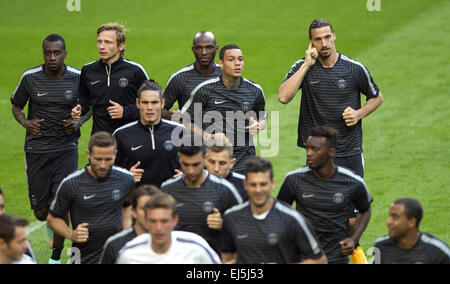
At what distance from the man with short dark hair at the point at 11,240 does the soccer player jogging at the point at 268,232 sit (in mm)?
1644

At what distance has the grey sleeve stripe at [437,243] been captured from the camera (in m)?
6.99

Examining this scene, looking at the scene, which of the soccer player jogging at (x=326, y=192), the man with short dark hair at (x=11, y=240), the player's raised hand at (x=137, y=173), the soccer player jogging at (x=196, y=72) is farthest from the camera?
the soccer player jogging at (x=196, y=72)

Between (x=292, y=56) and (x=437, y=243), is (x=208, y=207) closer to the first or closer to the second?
(x=437, y=243)

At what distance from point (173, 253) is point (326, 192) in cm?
175

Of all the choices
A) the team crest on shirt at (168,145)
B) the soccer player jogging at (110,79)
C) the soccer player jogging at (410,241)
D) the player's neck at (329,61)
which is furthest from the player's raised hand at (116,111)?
the soccer player jogging at (410,241)

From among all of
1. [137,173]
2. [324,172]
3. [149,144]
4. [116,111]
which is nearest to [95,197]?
[137,173]

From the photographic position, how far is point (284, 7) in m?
22.0

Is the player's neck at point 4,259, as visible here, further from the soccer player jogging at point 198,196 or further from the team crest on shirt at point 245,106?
the team crest on shirt at point 245,106

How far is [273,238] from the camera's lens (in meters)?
6.96

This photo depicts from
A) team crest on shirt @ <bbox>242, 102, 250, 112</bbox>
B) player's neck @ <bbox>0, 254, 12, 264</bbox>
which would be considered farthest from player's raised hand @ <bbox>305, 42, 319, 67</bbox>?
player's neck @ <bbox>0, 254, 12, 264</bbox>
